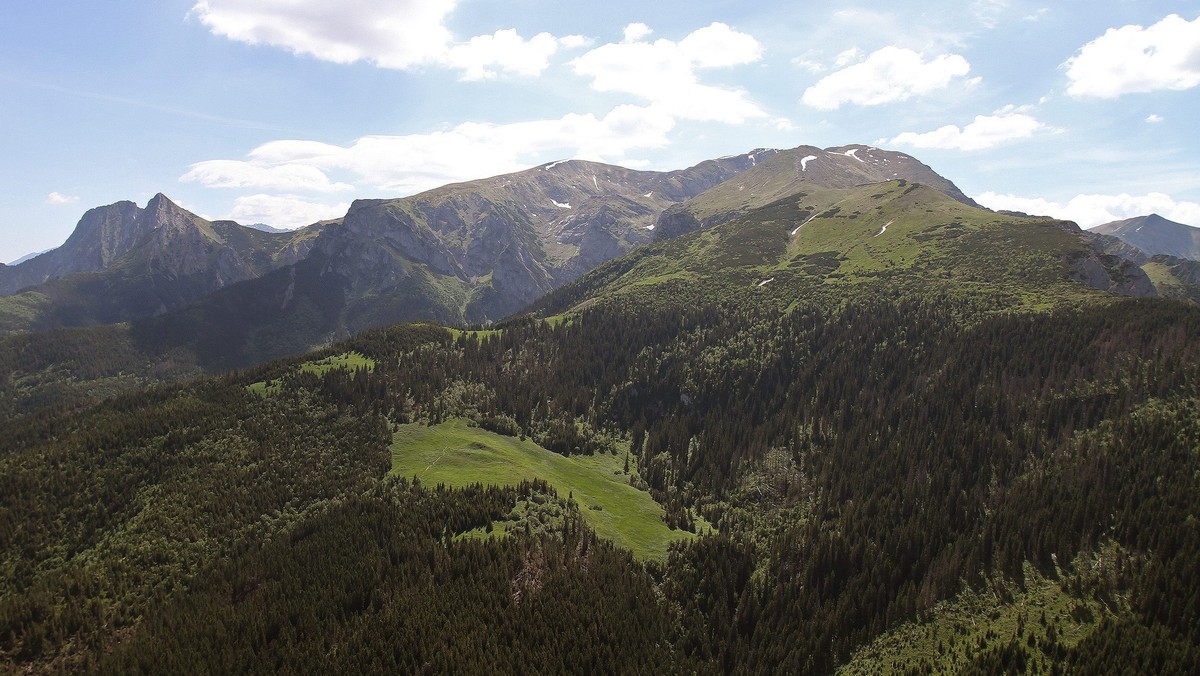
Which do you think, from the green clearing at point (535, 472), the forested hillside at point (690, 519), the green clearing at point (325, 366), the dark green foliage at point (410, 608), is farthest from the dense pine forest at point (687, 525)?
the green clearing at point (535, 472)

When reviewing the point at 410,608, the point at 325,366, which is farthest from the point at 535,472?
the point at 325,366

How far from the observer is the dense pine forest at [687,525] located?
2507 inches

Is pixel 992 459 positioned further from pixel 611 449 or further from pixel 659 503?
pixel 611 449

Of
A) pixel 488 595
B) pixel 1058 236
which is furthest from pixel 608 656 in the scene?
pixel 1058 236

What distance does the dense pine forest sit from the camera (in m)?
63.7

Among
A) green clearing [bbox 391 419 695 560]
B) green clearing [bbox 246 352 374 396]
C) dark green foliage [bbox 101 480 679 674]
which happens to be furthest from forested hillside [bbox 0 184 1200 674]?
green clearing [bbox 391 419 695 560]

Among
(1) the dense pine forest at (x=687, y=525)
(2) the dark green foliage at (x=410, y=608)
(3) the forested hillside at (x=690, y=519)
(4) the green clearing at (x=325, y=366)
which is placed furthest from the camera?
(4) the green clearing at (x=325, y=366)

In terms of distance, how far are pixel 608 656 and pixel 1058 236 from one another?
21137 cm

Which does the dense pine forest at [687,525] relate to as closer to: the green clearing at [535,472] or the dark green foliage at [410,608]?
the dark green foliage at [410,608]

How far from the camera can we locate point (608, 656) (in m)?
64.1

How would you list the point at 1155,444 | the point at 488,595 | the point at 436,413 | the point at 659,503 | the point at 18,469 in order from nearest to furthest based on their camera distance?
the point at 488,595
the point at 1155,444
the point at 18,469
the point at 659,503
the point at 436,413

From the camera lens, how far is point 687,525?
10831 centimetres

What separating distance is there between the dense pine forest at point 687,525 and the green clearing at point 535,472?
461 centimetres

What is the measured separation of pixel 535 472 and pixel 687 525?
32249 millimetres
